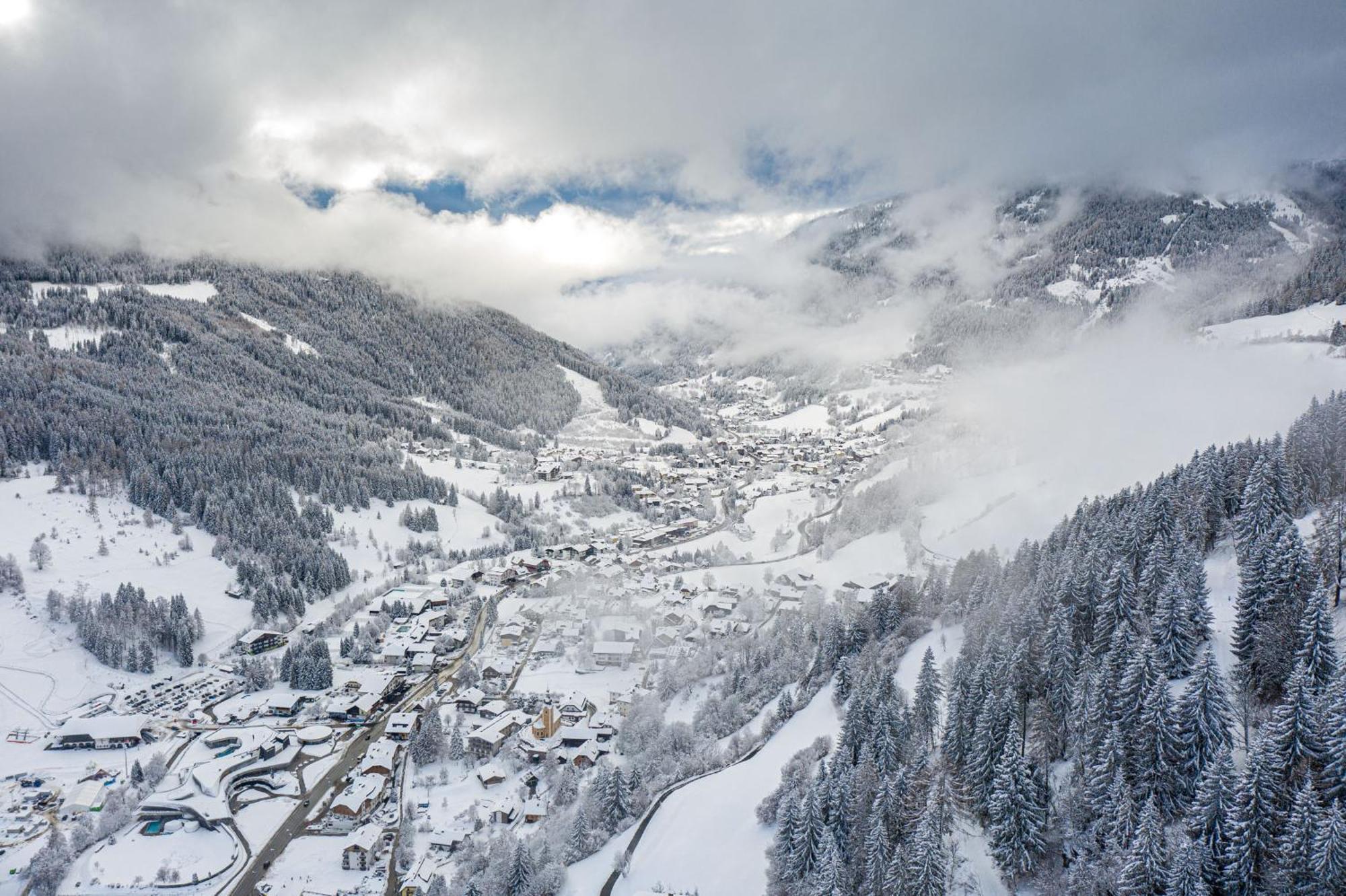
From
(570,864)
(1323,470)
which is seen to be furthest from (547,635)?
(1323,470)

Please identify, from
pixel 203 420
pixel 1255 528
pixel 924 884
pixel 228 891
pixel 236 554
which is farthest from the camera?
pixel 203 420

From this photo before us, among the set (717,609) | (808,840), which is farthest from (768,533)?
(808,840)

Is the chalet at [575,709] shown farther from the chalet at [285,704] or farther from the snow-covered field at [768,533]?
the snow-covered field at [768,533]

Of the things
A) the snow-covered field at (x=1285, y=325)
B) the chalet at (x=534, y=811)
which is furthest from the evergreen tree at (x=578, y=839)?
the snow-covered field at (x=1285, y=325)

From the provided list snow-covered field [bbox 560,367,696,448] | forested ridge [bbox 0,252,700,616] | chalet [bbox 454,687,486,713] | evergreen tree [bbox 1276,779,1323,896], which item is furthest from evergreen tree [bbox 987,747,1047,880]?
snow-covered field [bbox 560,367,696,448]

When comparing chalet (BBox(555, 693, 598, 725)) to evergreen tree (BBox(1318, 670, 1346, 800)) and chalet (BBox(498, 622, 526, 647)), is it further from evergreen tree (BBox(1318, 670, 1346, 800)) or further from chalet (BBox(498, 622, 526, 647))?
evergreen tree (BBox(1318, 670, 1346, 800))

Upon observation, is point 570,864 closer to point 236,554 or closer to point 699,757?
point 699,757

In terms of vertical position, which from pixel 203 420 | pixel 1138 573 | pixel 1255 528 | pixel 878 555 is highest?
pixel 203 420
